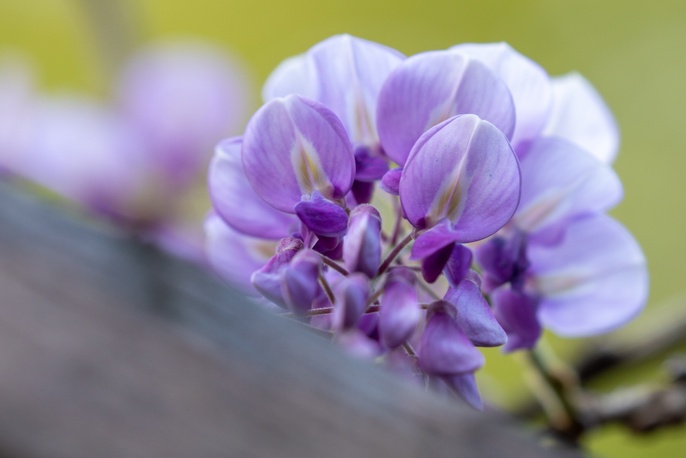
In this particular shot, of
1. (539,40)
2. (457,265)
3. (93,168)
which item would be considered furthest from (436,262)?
(539,40)

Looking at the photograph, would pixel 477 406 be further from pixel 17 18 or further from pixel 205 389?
pixel 17 18

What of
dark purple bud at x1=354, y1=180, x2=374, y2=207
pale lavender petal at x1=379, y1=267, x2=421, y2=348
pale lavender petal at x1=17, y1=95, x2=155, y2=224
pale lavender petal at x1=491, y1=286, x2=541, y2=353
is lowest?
pale lavender petal at x1=491, y1=286, x2=541, y2=353

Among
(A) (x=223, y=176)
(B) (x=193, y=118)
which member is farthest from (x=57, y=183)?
(A) (x=223, y=176)

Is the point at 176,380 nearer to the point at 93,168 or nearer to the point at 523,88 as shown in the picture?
the point at 523,88

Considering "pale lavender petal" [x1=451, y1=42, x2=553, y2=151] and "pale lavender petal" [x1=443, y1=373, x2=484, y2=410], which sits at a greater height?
"pale lavender petal" [x1=451, y1=42, x2=553, y2=151]

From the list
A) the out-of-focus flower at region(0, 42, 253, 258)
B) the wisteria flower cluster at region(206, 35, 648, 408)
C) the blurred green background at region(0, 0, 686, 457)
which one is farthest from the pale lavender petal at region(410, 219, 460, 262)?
the blurred green background at region(0, 0, 686, 457)

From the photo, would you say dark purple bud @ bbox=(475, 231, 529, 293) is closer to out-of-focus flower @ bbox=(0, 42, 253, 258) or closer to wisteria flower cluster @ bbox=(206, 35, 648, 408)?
wisteria flower cluster @ bbox=(206, 35, 648, 408)
